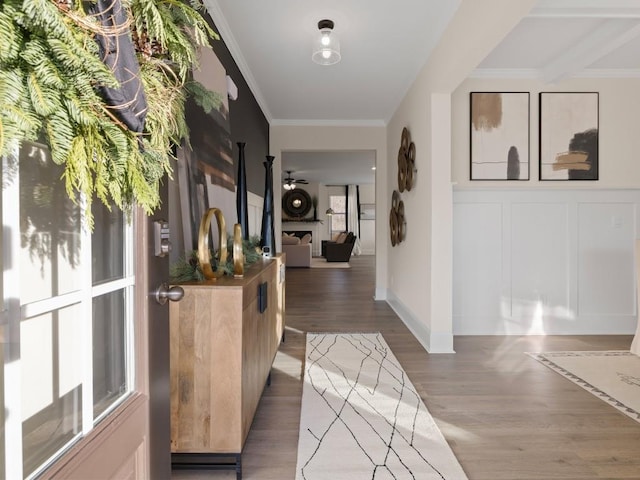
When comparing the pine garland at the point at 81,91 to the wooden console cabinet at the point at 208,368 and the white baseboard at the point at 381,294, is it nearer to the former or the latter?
the wooden console cabinet at the point at 208,368

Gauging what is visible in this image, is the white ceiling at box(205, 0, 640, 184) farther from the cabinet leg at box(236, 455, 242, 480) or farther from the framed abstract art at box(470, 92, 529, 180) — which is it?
the cabinet leg at box(236, 455, 242, 480)

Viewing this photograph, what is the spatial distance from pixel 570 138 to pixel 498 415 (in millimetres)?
2944

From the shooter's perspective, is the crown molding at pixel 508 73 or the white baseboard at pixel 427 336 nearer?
the white baseboard at pixel 427 336

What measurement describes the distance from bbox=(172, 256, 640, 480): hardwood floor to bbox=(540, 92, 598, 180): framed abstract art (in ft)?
5.43

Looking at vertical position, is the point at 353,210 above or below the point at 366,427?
above

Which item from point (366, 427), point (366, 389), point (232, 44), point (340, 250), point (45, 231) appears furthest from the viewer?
point (340, 250)

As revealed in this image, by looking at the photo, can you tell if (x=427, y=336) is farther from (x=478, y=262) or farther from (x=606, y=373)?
(x=606, y=373)

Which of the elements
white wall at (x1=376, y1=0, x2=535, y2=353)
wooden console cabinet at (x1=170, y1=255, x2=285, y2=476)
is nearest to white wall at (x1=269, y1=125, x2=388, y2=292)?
white wall at (x1=376, y1=0, x2=535, y2=353)

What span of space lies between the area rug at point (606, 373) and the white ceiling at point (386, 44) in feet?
8.23

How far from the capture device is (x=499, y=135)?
3.60 m

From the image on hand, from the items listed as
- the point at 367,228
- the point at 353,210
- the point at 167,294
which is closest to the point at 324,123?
the point at 167,294

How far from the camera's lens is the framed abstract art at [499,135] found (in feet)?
11.8

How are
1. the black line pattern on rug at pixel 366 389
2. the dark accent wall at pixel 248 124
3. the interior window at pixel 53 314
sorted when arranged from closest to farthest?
the interior window at pixel 53 314
the black line pattern on rug at pixel 366 389
the dark accent wall at pixel 248 124

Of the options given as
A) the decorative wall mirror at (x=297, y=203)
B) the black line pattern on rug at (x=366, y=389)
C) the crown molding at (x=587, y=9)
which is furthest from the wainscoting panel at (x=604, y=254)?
the decorative wall mirror at (x=297, y=203)
